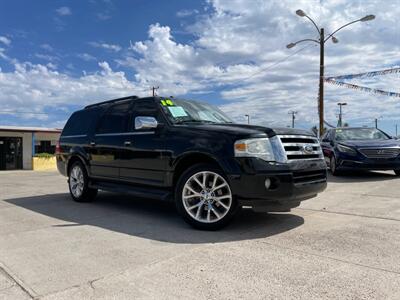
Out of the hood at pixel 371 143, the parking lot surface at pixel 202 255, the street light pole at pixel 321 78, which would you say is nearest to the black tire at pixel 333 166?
the hood at pixel 371 143

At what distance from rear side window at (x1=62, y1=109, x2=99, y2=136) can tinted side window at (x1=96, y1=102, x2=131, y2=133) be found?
38 cm

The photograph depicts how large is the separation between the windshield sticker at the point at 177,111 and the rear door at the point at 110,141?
972mm

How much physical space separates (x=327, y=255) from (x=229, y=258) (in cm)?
98

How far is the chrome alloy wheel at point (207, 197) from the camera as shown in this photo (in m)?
5.38

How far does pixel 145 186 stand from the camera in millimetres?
6543

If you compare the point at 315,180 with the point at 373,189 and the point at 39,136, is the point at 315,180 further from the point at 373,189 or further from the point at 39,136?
the point at 39,136

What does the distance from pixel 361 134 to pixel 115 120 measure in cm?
784

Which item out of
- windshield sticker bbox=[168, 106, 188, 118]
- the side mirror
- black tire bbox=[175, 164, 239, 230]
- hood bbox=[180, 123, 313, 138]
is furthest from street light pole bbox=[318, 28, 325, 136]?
black tire bbox=[175, 164, 239, 230]

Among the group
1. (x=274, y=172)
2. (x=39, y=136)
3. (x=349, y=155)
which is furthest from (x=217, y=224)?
(x=39, y=136)

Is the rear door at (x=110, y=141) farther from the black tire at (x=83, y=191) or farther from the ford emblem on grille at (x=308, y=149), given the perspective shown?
the ford emblem on grille at (x=308, y=149)

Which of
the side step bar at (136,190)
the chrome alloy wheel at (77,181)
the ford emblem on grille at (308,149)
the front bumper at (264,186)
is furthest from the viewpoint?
the chrome alloy wheel at (77,181)

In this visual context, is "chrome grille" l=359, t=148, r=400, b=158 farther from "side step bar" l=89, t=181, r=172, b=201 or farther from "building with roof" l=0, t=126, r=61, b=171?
"building with roof" l=0, t=126, r=61, b=171

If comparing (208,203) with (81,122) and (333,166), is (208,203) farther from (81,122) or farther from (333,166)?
(333,166)

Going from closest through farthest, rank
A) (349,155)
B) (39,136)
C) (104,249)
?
(104,249) < (349,155) < (39,136)
